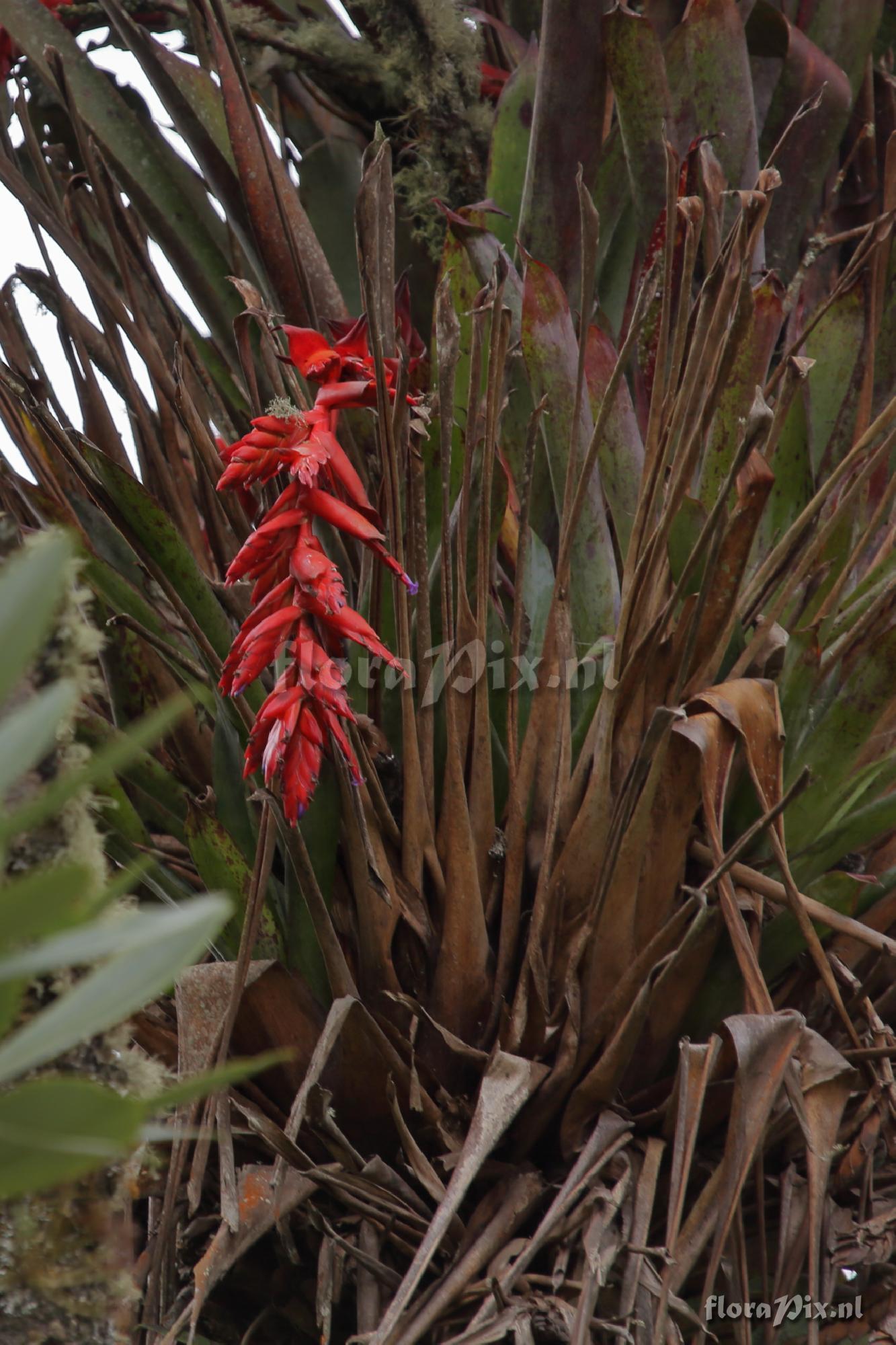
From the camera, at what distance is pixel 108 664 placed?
0.66m

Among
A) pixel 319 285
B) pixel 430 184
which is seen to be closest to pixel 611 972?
pixel 319 285

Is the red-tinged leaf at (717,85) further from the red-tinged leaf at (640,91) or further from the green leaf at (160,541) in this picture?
the green leaf at (160,541)

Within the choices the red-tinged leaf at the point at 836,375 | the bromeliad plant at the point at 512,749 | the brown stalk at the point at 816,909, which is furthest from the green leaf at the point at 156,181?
the brown stalk at the point at 816,909

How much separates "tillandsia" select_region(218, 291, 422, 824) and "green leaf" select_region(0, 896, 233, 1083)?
0.33 meters

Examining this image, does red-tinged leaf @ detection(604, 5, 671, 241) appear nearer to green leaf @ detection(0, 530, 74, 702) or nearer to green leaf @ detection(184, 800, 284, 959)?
green leaf @ detection(184, 800, 284, 959)

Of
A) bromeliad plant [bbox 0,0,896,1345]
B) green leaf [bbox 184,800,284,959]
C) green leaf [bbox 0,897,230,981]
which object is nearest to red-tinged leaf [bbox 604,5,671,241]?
bromeliad plant [bbox 0,0,896,1345]

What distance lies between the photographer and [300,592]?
0.50 m

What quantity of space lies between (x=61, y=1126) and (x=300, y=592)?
378mm

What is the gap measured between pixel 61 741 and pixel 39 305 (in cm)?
72

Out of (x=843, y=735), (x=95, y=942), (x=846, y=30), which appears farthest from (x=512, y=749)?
(x=846, y=30)

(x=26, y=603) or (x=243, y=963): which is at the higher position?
(x=26, y=603)

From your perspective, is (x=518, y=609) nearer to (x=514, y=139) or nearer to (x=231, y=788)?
(x=231, y=788)

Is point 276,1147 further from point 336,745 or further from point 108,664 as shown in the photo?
point 108,664

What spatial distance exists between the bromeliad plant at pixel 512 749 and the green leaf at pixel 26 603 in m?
0.34
